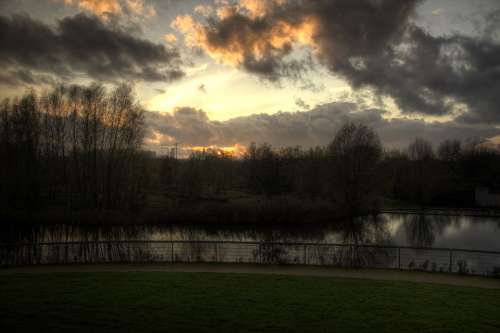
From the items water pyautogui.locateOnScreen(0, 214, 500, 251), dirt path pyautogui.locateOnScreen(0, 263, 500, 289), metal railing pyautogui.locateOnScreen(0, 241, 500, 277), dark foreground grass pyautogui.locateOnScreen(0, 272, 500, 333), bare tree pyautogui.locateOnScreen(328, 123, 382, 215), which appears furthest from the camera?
bare tree pyautogui.locateOnScreen(328, 123, 382, 215)

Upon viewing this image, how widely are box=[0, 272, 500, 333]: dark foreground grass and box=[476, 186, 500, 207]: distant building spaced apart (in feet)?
250

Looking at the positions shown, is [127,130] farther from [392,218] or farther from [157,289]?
[392,218]

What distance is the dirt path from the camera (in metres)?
14.4

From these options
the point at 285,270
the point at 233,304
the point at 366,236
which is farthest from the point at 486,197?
the point at 233,304

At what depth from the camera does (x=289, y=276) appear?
14.3 metres

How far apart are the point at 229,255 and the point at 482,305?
16.4m

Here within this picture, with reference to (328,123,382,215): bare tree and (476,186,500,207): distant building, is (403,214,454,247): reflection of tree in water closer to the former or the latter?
(328,123,382,215): bare tree

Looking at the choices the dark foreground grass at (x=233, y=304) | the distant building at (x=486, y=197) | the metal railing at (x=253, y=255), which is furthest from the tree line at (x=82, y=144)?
the distant building at (x=486, y=197)

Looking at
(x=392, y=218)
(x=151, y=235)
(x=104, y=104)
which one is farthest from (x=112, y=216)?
(x=392, y=218)

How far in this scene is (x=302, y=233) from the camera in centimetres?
3941

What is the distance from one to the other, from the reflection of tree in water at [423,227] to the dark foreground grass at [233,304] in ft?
85.1

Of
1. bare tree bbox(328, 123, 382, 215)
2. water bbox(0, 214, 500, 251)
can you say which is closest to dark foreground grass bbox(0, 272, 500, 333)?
water bbox(0, 214, 500, 251)

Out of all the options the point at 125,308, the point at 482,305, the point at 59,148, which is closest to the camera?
the point at 125,308

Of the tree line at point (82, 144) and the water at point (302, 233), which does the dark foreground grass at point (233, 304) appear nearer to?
the water at point (302, 233)
